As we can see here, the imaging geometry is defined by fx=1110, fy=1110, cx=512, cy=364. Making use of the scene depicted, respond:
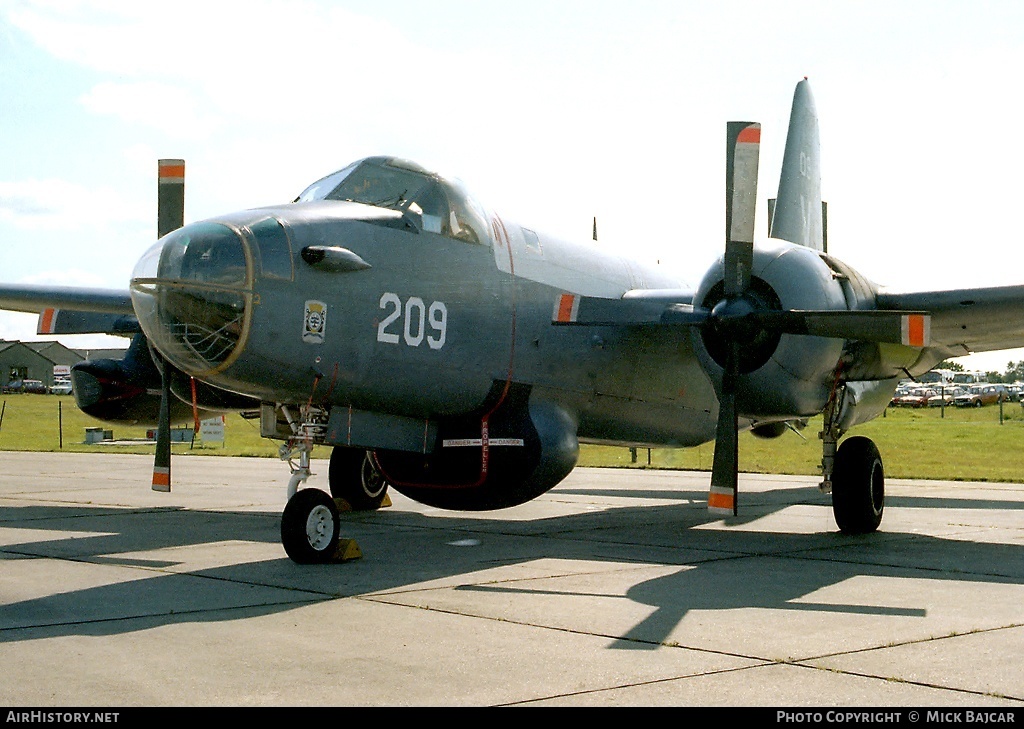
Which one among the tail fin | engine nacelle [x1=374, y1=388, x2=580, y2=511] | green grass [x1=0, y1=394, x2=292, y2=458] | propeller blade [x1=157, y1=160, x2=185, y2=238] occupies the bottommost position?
green grass [x1=0, y1=394, x2=292, y2=458]

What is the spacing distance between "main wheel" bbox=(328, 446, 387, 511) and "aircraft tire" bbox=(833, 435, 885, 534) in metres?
6.11

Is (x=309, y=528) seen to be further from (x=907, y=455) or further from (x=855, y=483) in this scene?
(x=907, y=455)

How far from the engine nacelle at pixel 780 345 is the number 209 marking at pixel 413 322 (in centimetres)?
339

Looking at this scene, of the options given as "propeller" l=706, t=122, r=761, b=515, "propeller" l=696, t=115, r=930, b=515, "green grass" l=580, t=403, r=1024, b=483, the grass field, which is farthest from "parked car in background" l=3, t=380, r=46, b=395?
"propeller" l=706, t=122, r=761, b=515

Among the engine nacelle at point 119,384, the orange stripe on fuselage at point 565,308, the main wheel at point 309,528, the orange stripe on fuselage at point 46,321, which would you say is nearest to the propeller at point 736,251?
the orange stripe on fuselage at point 565,308

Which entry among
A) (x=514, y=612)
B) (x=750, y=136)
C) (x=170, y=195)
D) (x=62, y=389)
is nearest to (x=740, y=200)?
(x=750, y=136)

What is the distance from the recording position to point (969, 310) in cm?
1301

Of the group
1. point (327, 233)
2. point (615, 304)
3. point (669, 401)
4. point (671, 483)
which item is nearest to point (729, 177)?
point (615, 304)

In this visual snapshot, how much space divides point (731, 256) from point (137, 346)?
807cm

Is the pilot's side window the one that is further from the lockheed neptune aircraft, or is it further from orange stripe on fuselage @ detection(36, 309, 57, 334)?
orange stripe on fuselage @ detection(36, 309, 57, 334)

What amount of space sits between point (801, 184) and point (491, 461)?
9.14 m

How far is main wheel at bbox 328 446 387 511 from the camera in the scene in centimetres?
1541
